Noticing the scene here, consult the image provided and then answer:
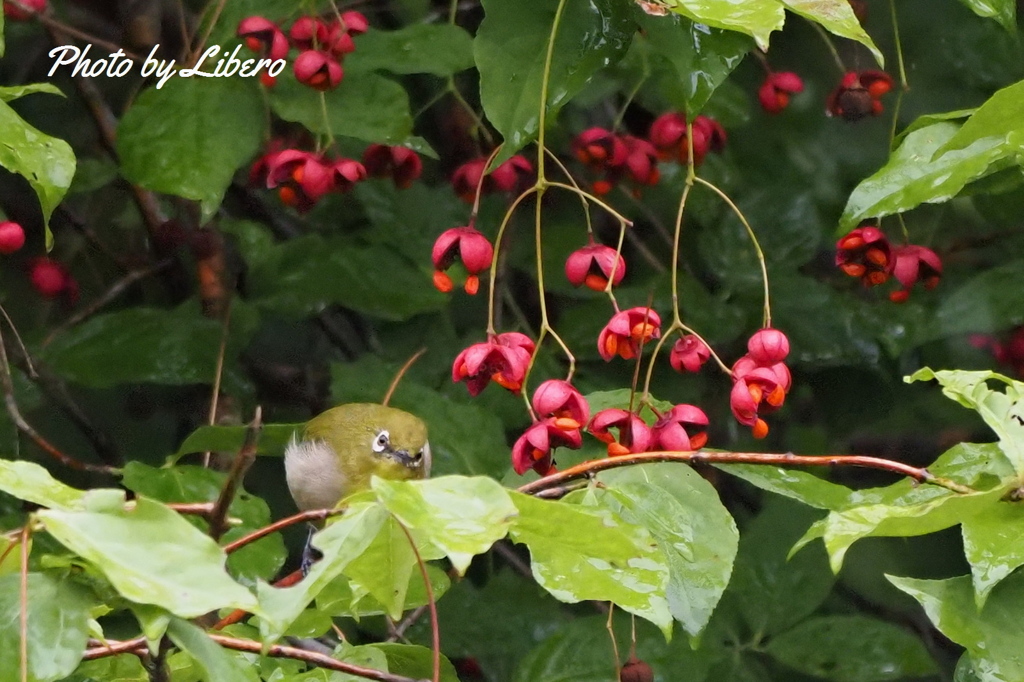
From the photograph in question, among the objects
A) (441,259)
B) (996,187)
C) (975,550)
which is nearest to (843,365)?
(996,187)

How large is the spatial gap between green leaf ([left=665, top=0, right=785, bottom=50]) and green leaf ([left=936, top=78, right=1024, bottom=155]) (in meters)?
0.20

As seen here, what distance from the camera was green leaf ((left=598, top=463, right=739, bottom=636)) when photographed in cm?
85

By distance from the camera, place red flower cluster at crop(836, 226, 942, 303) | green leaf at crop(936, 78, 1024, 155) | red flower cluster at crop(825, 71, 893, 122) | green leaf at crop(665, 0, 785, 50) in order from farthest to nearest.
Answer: red flower cluster at crop(825, 71, 893, 122) < red flower cluster at crop(836, 226, 942, 303) < green leaf at crop(936, 78, 1024, 155) < green leaf at crop(665, 0, 785, 50)

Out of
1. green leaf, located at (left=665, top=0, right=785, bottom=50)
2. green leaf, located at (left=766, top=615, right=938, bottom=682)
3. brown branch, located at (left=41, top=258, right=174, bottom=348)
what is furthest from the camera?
brown branch, located at (left=41, top=258, right=174, bottom=348)

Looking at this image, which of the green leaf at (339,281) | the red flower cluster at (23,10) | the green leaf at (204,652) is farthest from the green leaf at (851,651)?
the red flower cluster at (23,10)

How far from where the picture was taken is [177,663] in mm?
921

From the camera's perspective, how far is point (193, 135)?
4.39 feet

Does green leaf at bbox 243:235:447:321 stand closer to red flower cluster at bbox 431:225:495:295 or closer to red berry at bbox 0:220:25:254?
red berry at bbox 0:220:25:254

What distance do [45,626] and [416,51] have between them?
35.9 inches

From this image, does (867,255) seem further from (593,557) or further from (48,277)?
(48,277)

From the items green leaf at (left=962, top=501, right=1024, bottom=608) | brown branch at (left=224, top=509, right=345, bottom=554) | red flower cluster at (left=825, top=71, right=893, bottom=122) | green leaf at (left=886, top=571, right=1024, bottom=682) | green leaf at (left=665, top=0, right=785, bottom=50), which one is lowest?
red flower cluster at (left=825, top=71, right=893, bottom=122)


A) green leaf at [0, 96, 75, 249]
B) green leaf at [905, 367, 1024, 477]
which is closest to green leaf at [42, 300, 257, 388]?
green leaf at [0, 96, 75, 249]

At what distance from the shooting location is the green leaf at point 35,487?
0.70 metres

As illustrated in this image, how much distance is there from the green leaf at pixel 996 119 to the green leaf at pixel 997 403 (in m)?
0.22
